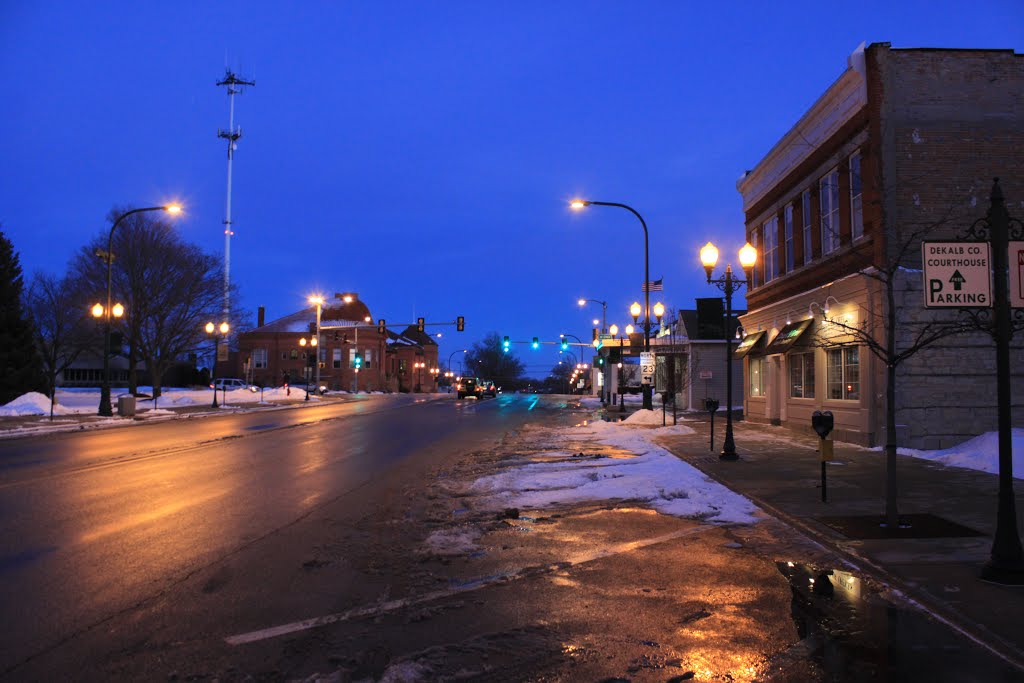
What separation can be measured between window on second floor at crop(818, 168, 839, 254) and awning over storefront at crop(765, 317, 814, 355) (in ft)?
7.21

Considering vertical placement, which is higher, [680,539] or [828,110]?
[828,110]

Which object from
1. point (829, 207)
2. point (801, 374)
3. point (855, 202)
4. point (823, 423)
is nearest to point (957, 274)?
point (823, 423)

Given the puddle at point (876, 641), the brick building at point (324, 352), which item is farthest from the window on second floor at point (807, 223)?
the brick building at point (324, 352)

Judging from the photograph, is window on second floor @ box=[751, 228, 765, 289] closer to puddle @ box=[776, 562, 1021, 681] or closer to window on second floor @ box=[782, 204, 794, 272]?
window on second floor @ box=[782, 204, 794, 272]

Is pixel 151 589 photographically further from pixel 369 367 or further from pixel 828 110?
pixel 369 367

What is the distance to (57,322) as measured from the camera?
46.6m

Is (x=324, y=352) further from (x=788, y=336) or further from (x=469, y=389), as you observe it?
(x=788, y=336)

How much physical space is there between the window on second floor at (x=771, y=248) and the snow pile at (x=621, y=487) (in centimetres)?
1200

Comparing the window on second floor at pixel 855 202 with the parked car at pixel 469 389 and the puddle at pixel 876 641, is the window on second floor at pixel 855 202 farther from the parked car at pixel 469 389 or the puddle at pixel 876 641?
the parked car at pixel 469 389

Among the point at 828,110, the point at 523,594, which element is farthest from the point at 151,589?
the point at 828,110

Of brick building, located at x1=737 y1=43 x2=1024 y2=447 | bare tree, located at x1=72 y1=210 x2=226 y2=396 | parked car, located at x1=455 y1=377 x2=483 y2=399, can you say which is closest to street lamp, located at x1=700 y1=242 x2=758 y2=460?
brick building, located at x1=737 y1=43 x2=1024 y2=447

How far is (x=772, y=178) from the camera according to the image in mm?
24828

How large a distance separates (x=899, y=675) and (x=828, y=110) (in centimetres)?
1844

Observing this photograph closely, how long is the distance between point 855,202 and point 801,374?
6.25 m
